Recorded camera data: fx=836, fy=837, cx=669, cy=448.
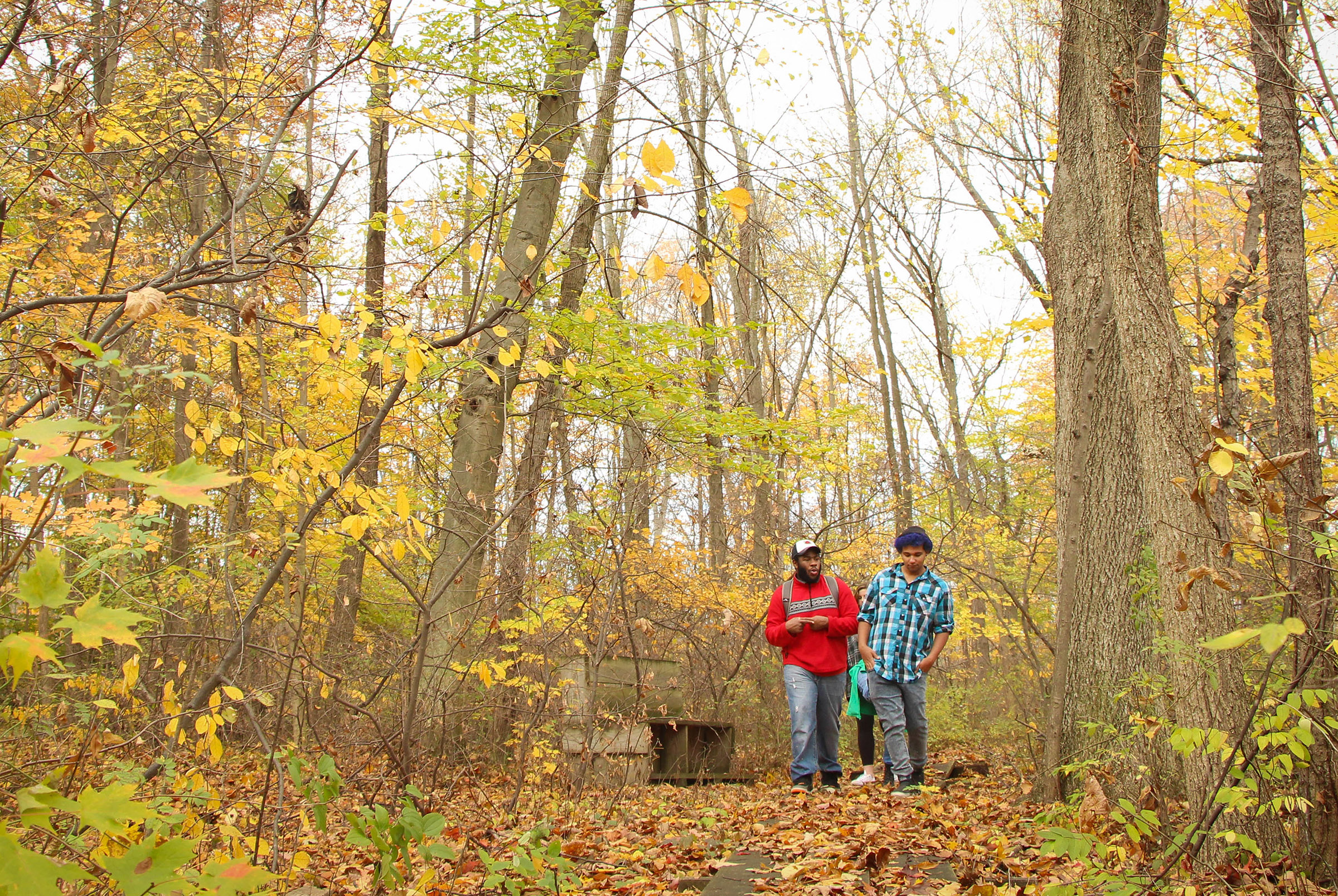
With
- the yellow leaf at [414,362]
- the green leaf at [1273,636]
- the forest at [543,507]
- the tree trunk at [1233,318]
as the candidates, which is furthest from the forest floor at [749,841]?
the tree trunk at [1233,318]

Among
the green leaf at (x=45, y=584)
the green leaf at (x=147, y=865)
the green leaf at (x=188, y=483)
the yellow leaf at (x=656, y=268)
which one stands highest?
the yellow leaf at (x=656, y=268)

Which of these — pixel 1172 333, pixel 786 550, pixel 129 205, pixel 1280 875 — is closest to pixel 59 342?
pixel 129 205

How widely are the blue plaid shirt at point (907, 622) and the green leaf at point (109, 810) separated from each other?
513 centimetres

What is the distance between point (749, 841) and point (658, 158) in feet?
12.2

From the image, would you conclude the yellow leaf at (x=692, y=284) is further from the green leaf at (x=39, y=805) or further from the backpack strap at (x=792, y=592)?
the backpack strap at (x=792, y=592)

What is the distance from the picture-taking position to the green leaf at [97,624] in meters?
1.38

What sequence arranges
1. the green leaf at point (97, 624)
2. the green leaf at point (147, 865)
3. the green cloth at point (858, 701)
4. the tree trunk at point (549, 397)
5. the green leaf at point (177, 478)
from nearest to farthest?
the green leaf at point (177, 478)
the green leaf at point (97, 624)
the green leaf at point (147, 865)
the tree trunk at point (549, 397)
the green cloth at point (858, 701)

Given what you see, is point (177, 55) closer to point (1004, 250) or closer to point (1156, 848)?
point (1156, 848)

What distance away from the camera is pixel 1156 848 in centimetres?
371

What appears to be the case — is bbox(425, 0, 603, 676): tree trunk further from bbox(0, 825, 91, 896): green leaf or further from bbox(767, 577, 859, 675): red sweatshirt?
bbox(0, 825, 91, 896): green leaf

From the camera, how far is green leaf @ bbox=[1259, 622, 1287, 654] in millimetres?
1796

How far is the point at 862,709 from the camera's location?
657 centimetres

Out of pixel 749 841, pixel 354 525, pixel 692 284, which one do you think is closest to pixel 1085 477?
pixel 749 841

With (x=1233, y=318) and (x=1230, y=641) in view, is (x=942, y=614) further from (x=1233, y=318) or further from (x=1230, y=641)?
(x=1230, y=641)
